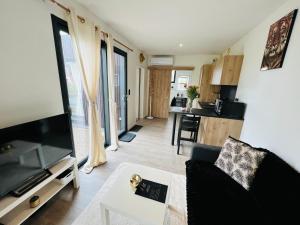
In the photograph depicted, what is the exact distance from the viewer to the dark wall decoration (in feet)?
4.90

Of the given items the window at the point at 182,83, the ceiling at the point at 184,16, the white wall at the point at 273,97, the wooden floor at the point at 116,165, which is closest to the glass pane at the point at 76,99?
the wooden floor at the point at 116,165

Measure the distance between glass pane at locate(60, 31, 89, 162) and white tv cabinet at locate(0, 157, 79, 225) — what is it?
709 millimetres

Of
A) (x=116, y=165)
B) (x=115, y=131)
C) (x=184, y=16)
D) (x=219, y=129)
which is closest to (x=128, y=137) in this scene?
(x=115, y=131)

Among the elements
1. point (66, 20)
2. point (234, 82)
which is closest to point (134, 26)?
point (66, 20)

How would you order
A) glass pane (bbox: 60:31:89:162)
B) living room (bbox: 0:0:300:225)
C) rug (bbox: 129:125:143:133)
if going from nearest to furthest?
living room (bbox: 0:0:300:225), glass pane (bbox: 60:31:89:162), rug (bbox: 129:125:143:133)

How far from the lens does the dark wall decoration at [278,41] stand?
4.90 ft

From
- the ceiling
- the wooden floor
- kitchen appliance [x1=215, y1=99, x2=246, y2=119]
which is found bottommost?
the wooden floor

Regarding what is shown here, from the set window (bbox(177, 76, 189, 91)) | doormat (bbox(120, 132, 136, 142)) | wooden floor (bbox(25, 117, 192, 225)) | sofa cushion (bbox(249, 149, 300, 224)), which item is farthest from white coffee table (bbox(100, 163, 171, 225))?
window (bbox(177, 76, 189, 91))

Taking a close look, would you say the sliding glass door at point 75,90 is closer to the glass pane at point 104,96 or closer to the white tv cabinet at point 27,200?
A: the glass pane at point 104,96

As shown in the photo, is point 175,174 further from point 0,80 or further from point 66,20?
point 66,20

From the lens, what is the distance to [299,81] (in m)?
1.31

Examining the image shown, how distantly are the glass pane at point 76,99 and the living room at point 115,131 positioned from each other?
0.06 feet

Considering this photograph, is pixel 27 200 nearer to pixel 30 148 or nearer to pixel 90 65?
pixel 30 148

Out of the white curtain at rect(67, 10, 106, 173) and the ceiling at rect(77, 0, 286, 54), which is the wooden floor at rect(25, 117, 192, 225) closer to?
the white curtain at rect(67, 10, 106, 173)
